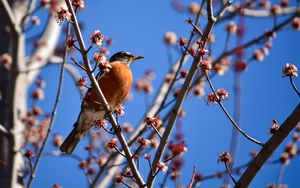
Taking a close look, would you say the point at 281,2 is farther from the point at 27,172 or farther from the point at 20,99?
the point at 27,172

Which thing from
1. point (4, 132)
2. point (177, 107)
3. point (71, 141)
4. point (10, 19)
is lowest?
point (177, 107)

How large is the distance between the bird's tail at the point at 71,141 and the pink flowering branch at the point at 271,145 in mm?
1980

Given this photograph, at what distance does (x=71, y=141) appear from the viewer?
4145 mm

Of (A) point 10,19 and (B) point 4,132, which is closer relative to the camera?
(B) point 4,132

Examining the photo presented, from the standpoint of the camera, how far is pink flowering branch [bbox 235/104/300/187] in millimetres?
2426

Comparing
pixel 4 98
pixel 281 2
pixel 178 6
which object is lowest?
pixel 4 98

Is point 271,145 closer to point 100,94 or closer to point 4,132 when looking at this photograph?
point 100,94

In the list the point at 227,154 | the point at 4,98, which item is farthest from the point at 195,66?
the point at 4,98

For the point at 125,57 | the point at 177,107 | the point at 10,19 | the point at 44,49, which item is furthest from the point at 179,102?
the point at 44,49

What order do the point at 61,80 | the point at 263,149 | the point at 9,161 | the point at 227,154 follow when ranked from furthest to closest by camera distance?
the point at 9,161, the point at 61,80, the point at 227,154, the point at 263,149

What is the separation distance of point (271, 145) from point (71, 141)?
2159 mm

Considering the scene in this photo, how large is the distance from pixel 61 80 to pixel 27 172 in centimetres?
98

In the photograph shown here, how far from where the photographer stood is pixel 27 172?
380 centimetres

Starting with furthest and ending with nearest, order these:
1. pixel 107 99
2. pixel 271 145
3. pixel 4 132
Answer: pixel 107 99 → pixel 4 132 → pixel 271 145
